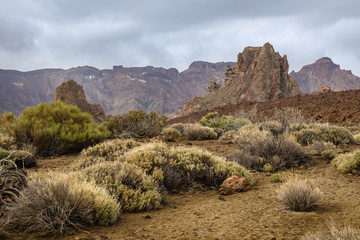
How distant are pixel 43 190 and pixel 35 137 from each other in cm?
697

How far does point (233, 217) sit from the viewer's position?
3676 mm

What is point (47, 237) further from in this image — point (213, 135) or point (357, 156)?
point (213, 135)

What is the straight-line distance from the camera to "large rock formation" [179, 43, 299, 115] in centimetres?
6944

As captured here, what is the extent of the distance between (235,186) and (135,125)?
29.5ft

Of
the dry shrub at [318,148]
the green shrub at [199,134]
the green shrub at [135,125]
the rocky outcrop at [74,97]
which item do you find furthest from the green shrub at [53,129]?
the rocky outcrop at [74,97]

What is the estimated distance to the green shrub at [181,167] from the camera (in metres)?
5.50

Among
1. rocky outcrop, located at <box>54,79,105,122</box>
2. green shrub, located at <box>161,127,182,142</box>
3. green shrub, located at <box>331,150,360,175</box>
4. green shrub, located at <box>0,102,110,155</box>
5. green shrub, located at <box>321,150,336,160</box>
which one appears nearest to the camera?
green shrub, located at <box>331,150,360,175</box>

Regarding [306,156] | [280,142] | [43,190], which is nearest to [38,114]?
[43,190]

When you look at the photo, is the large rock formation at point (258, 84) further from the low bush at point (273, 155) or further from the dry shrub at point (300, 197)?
the dry shrub at point (300, 197)

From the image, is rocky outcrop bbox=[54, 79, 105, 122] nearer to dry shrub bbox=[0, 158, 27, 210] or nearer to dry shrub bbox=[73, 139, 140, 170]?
dry shrub bbox=[73, 139, 140, 170]

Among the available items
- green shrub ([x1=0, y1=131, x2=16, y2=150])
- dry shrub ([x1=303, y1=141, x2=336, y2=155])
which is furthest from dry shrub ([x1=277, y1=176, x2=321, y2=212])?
green shrub ([x1=0, y1=131, x2=16, y2=150])

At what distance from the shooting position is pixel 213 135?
41.6 feet

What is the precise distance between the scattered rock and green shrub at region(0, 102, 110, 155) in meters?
6.16

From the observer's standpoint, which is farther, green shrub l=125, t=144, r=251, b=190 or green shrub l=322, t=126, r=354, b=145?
green shrub l=322, t=126, r=354, b=145
